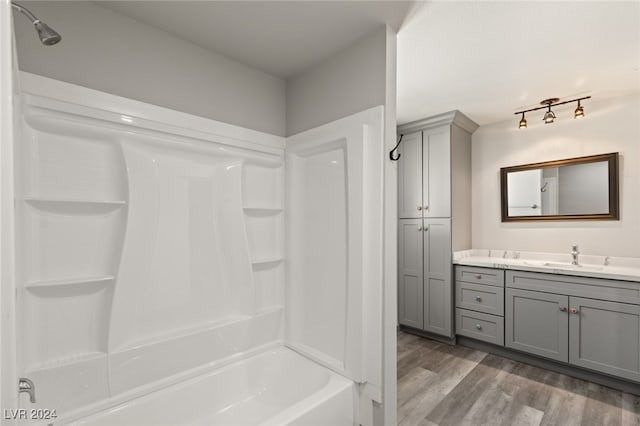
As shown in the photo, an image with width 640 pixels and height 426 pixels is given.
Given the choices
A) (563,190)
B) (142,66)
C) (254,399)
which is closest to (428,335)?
(563,190)

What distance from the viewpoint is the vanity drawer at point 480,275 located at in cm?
304

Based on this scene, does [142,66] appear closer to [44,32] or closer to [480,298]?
[44,32]

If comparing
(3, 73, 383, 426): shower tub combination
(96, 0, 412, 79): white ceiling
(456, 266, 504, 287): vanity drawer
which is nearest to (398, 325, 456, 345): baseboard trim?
(456, 266, 504, 287): vanity drawer

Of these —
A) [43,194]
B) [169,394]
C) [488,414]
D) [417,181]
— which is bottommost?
[488,414]

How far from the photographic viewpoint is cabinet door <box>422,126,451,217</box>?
10.9ft

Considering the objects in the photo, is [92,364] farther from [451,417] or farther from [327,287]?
[451,417]

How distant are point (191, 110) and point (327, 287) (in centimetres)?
140

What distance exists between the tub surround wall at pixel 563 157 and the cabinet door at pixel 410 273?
2.57 ft

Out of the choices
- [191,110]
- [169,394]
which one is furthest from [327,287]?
[191,110]

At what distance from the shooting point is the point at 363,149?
1720mm

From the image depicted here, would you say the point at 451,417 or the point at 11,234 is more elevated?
the point at 11,234

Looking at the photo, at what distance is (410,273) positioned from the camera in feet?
12.0

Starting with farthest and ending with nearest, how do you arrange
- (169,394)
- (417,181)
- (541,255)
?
(417,181) → (541,255) → (169,394)

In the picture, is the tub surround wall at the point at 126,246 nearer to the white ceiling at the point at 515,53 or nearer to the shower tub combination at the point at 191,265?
the shower tub combination at the point at 191,265
